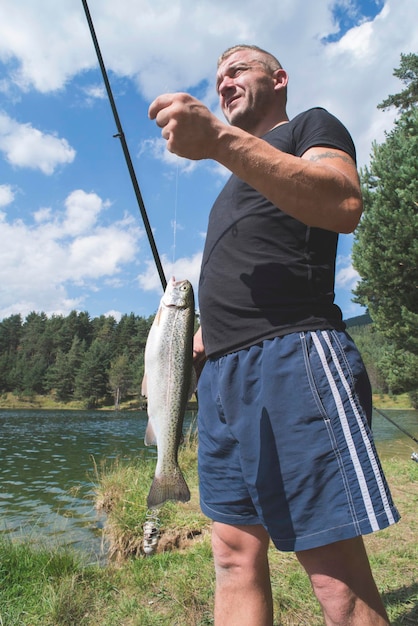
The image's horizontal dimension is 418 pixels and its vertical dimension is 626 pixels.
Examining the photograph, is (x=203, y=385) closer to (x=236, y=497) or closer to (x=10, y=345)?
(x=236, y=497)

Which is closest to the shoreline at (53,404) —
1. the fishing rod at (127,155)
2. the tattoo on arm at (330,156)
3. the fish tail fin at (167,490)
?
the fishing rod at (127,155)

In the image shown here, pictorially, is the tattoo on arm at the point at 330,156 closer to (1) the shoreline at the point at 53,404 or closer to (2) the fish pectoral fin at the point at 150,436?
(2) the fish pectoral fin at the point at 150,436

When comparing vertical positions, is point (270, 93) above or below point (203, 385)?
above

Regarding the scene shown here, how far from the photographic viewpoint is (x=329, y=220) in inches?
63.2

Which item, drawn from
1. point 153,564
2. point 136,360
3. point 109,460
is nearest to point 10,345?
point 136,360

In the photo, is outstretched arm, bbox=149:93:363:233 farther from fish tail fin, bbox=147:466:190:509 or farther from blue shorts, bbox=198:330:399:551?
fish tail fin, bbox=147:466:190:509

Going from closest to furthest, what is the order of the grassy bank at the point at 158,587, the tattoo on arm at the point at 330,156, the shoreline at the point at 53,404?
the tattoo on arm at the point at 330,156 → the grassy bank at the point at 158,587 → the shoreline at the point at 53,404

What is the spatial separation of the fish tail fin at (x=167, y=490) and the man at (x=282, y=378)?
188mm

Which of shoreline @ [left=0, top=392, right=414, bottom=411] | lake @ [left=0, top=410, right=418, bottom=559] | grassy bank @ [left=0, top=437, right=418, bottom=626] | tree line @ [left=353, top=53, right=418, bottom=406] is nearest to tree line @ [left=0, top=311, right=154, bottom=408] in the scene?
shoreline @ [left=0, top=392, right=414, bottom=411]

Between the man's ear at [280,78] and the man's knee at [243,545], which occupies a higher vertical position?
the man's ear at [280,78]

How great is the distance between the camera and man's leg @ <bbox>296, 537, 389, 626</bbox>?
157 cm

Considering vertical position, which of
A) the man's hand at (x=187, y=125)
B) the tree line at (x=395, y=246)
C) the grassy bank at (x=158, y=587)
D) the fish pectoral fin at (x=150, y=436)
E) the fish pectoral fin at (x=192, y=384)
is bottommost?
the grassy bank at (x=158, y=587)

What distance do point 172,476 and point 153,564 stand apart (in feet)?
9.41

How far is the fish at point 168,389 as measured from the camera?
7.89 ft
